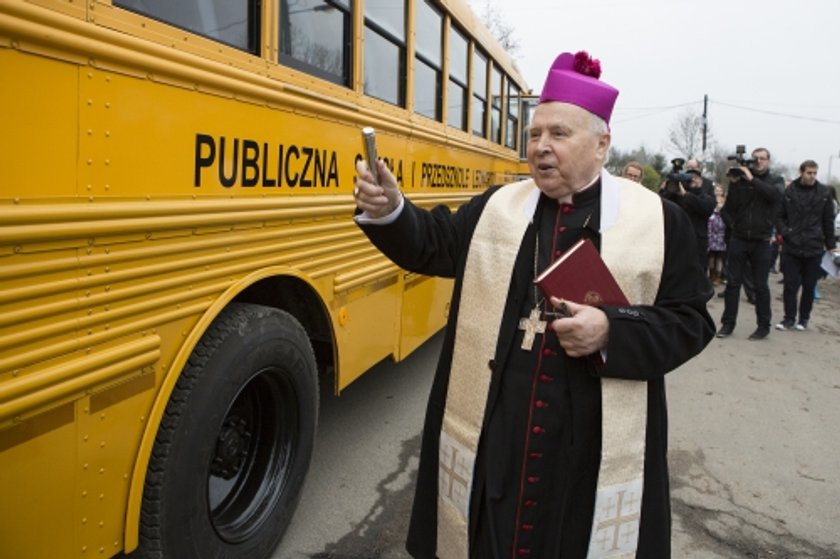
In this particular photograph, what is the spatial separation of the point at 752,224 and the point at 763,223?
93 mm

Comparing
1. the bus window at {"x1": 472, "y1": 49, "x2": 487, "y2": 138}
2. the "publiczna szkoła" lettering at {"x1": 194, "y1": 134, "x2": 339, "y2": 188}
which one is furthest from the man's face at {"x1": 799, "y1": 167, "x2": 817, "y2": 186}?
the "publiczna szkoła" lettering at {"x1": 194, "y1": 134, "x2": 339, "y2": 188}

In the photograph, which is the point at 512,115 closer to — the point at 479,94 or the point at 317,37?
the point at 479,94

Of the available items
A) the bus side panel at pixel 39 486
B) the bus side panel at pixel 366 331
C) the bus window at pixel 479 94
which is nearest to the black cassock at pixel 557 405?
the bus side panel at pixel 39 486

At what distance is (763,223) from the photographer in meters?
6.18

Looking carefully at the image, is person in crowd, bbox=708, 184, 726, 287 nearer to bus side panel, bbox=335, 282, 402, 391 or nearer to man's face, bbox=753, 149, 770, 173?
man's face, bbox=753, 149, 770, 173

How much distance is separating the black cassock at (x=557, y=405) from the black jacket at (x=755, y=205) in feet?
16.9

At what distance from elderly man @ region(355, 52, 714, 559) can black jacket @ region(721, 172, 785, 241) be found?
5.18 m

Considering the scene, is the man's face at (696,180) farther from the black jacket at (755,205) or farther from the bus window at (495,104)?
the bus window at (495,104)

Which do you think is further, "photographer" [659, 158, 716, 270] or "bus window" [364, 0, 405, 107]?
"photographer" [659, 158, 716, 270]

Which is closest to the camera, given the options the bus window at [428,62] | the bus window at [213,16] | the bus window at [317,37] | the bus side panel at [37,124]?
the bus side panel at [37,124]

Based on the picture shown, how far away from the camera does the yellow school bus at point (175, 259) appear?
140 cm

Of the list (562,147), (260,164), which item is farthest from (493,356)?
(260,164)

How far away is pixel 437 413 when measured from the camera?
1789 mm

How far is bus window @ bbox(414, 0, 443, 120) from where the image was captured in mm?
3588
